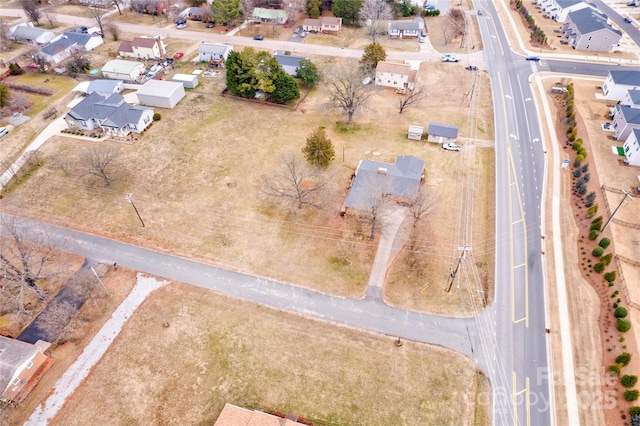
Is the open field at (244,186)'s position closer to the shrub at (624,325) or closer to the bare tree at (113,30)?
the shrub at (624,325)

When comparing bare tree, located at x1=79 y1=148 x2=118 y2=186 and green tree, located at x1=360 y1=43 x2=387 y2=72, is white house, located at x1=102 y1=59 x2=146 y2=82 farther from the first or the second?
green tree, located at x1=360 y1=43 x2=387 y2=72

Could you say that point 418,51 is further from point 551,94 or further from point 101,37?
point 101,37

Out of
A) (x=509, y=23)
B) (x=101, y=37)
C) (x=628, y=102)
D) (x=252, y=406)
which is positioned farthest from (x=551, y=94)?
(x=101, y=37)

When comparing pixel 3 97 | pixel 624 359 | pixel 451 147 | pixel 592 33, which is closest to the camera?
pixel 624 359

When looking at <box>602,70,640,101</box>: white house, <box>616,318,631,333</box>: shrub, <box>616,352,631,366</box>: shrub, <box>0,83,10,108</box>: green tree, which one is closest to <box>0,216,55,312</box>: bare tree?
<box>0,83,10,108</box>: green tree

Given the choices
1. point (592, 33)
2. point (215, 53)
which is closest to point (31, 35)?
point (215, 53)

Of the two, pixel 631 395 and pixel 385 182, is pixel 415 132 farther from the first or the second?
pixel 631 395

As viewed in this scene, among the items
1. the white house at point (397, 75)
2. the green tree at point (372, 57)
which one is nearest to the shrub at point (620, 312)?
the white house at point (397, 75)
